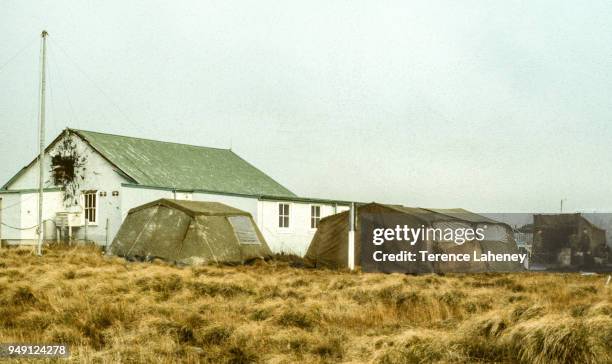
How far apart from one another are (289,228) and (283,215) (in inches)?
24.5

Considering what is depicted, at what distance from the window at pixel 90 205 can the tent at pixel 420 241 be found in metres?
9.37

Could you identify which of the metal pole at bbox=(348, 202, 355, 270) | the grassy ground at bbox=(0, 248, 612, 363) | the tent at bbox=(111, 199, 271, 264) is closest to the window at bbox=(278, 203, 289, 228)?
the tent at bbox=(111, 199, 271, 264)

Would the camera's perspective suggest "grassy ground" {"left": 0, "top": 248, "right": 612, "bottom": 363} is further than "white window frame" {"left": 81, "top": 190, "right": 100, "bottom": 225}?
No

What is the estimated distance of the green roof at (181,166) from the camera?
26000 millimetres

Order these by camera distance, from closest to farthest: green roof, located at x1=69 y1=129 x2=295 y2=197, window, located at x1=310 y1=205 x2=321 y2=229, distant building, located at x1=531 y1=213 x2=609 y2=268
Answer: distant building, located at x1=531 y1=213 x2=609 y2=268, green roof, located at x1=69 y1=129 x2=295 y2=197, window, located at x1=310 y1=205 x2=321 y2=229

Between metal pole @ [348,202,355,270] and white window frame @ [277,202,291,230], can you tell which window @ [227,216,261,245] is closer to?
metal pole @ [348,202,355,270]

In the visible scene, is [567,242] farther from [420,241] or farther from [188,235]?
[188,235]

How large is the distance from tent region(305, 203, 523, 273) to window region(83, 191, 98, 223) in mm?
9365

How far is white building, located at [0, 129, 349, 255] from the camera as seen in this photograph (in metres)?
24.5

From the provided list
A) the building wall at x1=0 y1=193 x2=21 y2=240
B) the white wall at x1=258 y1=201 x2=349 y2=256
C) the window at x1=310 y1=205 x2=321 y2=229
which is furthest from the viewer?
the window at x1=310 y1=205 x2=321 y2=229

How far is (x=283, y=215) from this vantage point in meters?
28.5

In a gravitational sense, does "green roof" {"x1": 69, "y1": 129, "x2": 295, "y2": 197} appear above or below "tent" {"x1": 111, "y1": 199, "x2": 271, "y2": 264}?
above

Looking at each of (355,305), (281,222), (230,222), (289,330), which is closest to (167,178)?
(281,222)

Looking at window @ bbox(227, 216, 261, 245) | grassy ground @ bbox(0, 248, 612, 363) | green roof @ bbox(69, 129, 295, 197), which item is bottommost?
grassy ground @ bbox(0, 248, 612, 363)
